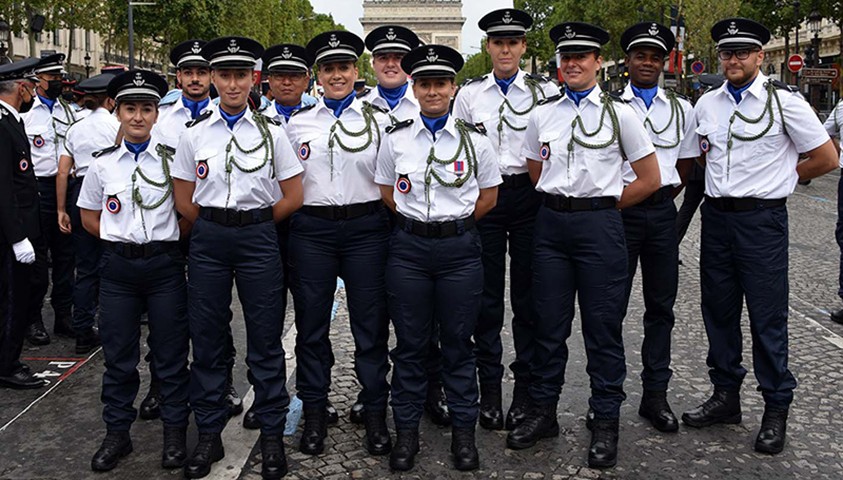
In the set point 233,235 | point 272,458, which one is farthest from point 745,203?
point 272,458

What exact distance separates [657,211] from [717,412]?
4.24ft

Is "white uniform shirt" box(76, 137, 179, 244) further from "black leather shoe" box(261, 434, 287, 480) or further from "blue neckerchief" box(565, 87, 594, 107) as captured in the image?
"blue neckerchief" box(565, 87, 594, 107)

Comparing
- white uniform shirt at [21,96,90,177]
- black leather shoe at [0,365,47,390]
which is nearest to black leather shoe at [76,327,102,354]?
black leather shoe at [0,365,47,390]

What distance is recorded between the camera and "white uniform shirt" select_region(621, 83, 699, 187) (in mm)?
5488

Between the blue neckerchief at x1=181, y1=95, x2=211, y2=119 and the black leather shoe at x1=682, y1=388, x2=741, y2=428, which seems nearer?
the black leather shoe at x1=682, y1=388, x2=741, y2=428

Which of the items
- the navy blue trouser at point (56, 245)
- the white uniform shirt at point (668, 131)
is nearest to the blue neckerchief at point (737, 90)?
the white uniform shirt at point (668, 131)

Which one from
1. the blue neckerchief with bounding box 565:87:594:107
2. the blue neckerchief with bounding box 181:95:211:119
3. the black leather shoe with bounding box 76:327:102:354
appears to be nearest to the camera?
the blue neckerchief with bounding box 565:87:594:107

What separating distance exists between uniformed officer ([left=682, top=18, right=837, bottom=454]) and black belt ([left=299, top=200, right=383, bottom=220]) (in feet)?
6.96

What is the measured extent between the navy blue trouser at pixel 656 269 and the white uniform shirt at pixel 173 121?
304cm

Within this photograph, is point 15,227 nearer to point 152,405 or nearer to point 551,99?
point 152,405

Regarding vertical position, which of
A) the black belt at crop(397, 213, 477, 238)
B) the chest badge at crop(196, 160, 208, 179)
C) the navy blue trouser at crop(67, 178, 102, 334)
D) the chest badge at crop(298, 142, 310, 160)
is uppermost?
the chest badge at crop(298, 142, 310, 160)

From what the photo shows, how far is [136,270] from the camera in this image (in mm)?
4863

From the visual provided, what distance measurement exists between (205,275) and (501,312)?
187 cm

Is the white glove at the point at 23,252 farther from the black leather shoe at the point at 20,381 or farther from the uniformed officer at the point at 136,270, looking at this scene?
the uniformed officer at the point at 136,270
